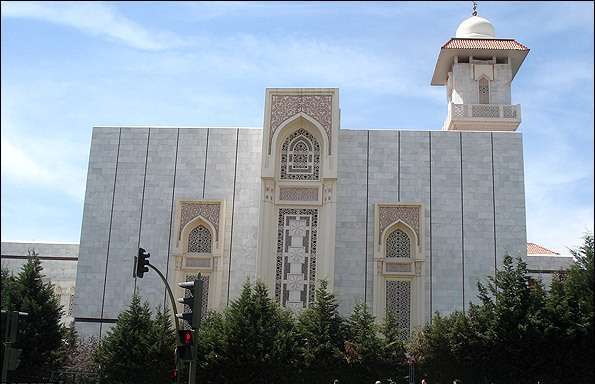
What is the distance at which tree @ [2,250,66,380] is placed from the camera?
76.0 ft

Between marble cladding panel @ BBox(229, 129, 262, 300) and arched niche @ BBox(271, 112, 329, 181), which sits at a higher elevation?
arched niche @ BBox(271, 112, 329, 181)

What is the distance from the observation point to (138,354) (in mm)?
22547

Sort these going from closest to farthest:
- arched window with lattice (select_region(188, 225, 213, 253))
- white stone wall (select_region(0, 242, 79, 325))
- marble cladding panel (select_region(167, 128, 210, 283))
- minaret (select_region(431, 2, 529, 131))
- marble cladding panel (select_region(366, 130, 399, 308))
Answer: marble cladding panel (select_region(366, 130, 399, 308)), arched window with lattice (select_region(188, 225, 213, 253)), marble cladding panel (select_region(167, 128, 210, 283)), minaret (select_region(431, 2, 529, 131)), white stone wall (select_region(0, 242, 79, 325))

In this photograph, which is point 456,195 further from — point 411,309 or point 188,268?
point 188,268

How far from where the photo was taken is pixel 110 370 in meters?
22.6

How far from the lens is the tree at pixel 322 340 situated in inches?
869

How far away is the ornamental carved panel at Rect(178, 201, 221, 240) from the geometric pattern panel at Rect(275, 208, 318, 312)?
7.90ft

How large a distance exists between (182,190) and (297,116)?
5.08 metres

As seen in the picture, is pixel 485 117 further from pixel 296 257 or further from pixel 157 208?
pixel 157 208

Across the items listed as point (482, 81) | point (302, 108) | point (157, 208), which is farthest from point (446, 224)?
point (157, 208)

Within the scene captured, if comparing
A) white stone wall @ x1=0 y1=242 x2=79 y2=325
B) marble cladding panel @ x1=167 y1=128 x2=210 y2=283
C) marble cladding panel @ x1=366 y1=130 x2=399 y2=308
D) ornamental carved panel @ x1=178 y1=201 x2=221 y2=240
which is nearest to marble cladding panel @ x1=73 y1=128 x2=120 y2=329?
marble cladding panel @ x1=167 y1=128 x2=210 y2=283

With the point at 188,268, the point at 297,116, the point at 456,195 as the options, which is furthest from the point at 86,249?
the point at 456,195

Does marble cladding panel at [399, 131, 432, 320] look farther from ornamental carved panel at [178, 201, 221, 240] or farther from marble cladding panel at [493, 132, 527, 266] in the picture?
ornamental carved panel at [178, 201, 221, 240]

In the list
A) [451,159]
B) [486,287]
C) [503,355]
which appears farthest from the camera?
[451,159]
